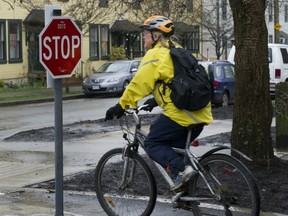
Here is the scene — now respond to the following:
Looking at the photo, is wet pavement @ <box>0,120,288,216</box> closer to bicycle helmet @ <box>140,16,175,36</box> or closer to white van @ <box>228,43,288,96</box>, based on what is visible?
bicycle helmet @ <box>140,16,175,36</box>

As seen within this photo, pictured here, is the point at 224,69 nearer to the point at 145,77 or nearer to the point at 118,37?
the point at 145,77

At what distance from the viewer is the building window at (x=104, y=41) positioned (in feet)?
128

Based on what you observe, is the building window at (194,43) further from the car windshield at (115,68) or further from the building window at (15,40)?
the car windshield at (115,68)

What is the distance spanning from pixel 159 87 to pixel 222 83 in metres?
15.7

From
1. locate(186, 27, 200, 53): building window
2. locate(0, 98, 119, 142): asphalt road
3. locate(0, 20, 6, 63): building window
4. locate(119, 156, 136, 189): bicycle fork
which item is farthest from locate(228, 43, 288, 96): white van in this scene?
locate(186, 27, 200, 53): building window

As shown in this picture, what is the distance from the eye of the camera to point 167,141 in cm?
582

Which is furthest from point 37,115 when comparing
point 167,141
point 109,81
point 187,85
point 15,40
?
point 187,85

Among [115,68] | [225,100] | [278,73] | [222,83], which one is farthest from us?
[115,68]

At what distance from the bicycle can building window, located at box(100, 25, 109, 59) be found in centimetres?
3289

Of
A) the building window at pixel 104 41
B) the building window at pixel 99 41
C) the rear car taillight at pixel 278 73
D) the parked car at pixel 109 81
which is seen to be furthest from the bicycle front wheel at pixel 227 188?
the building window at pixel 104 41

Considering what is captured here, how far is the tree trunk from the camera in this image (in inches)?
318

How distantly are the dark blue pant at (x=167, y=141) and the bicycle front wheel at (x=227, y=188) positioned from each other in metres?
0.24

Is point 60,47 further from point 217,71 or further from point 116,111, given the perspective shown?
point 217,71

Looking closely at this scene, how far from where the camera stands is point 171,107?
5.71 m
